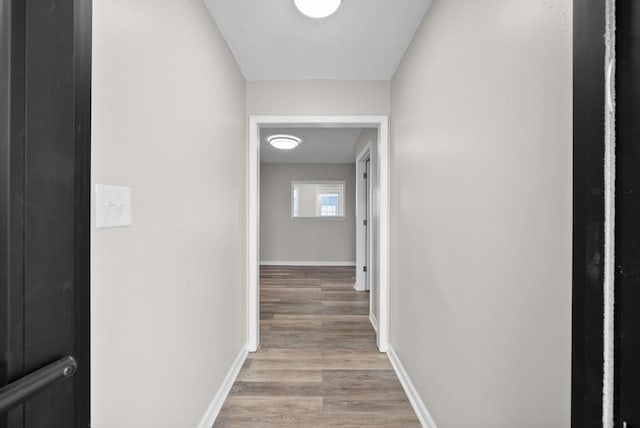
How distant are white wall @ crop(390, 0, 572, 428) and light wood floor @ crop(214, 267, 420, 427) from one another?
1.19 ft

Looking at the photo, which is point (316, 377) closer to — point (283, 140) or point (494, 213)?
point (494, 213)

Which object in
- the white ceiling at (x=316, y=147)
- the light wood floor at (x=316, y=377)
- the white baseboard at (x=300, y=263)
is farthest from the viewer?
the white baseboard at (x=300, y=263)

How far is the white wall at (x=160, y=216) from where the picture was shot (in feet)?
3.12

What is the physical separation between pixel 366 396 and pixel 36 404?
195 cm

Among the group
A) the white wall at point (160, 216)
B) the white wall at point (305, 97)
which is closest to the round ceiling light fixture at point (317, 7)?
the white wall at point (160, 216)

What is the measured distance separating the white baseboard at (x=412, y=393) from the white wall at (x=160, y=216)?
126 cm

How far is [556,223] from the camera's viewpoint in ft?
2.80

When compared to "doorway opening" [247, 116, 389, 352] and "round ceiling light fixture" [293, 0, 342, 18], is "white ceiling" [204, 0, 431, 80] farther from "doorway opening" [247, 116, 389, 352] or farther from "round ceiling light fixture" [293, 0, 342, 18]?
"doorway opening" [247, 116, 389, 352]

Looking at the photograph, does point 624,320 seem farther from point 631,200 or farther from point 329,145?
point 329,145

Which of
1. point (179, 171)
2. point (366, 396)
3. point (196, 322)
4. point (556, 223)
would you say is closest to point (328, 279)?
point (366, 396)

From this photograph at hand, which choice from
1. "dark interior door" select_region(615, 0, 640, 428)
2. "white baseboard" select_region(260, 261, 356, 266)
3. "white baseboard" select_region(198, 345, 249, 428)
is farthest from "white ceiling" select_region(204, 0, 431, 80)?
"white baseboard" select_region(260, 261, 356, 266)

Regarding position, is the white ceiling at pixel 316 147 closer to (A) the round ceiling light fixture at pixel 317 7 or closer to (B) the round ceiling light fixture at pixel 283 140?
(B) the round ceiling light fixture at pixel 283 140

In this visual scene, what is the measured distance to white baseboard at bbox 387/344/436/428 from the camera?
181 cm

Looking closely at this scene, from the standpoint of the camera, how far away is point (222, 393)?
206 centimetres
